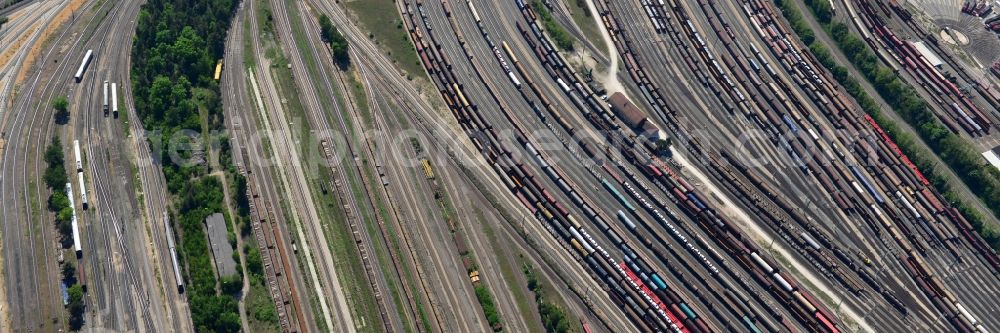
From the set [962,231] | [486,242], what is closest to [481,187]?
[486,242]

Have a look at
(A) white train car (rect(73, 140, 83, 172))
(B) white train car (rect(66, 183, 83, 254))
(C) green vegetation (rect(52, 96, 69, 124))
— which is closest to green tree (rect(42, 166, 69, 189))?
(B) white train car (rect(66, 183, 83, 254))

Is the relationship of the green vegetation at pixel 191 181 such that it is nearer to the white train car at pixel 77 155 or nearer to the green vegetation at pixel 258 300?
the green vegetation at pixel 258 300

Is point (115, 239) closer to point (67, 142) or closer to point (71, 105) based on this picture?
point (67, 142)

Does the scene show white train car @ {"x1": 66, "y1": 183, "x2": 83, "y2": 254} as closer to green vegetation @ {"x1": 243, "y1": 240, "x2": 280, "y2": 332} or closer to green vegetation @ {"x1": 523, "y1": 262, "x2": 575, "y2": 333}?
green vegetation @ {"x1": 243, "y1": 240, "x2": 280, "y2": 332}

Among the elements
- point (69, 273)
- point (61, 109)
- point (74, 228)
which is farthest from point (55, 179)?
point (69, 273)

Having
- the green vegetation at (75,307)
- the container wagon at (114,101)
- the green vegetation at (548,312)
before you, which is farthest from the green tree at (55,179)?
the green vegetation at (548,312)
